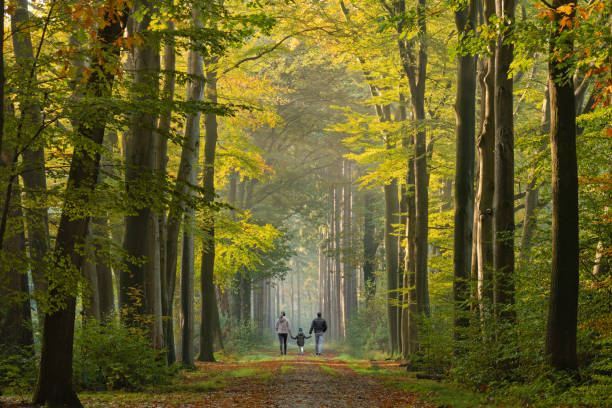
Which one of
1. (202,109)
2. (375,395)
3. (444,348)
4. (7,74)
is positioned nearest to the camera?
(7,74)

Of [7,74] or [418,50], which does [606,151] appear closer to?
[418,50]

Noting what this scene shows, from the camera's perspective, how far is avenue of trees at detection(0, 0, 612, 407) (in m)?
7.18

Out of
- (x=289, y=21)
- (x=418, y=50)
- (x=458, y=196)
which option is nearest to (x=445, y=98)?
(x=418, y=50)

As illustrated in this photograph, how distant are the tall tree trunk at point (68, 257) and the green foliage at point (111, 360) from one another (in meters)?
2.38

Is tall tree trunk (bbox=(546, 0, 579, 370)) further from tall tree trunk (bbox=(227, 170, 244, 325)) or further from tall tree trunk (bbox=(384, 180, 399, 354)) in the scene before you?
tall tree trunk (bbox=(227, 170, 244, 325))

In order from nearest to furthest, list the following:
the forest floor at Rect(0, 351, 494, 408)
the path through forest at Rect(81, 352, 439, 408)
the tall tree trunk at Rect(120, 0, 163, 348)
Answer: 1. the forest floor at Rect(0, 351, 494, 408)
2. the path through forest at Rect(81, 352, 439, 408)
3. the tall tree trunk at Rect(120, 0, 163, 348)

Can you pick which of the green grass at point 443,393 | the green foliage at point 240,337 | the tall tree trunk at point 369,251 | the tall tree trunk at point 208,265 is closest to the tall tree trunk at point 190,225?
the tall tree trunk at point 208,265

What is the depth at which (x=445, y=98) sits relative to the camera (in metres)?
19.6

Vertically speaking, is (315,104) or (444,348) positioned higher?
(315,104)

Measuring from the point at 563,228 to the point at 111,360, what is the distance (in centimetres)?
783

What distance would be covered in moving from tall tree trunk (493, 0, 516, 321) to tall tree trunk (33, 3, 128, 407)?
22.4 ft

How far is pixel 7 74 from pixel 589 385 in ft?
26.0

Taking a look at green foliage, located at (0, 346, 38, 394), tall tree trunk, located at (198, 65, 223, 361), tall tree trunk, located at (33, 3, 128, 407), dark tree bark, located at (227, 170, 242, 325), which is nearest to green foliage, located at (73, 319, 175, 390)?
green foliage, located at (0, 346, 38, 394)

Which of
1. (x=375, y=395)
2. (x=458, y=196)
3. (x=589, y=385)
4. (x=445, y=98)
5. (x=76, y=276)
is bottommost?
(x=375, y=395)
